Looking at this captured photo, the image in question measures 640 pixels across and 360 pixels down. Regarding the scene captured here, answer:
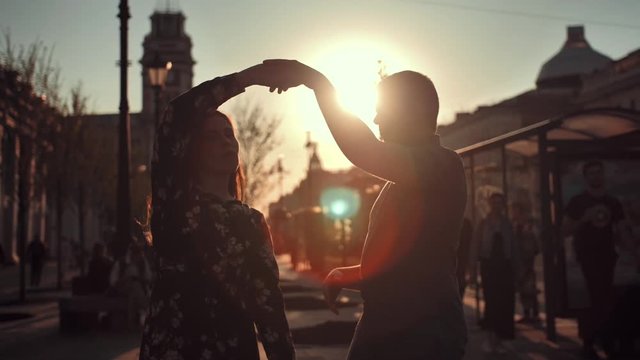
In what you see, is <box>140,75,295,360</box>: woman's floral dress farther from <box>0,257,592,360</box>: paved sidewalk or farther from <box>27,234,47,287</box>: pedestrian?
<box>27,234,47,287</box>: pedestrian

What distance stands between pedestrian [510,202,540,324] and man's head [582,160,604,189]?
14.4 ft

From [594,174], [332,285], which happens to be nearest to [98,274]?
[594,174]

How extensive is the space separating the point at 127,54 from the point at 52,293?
36.9ft

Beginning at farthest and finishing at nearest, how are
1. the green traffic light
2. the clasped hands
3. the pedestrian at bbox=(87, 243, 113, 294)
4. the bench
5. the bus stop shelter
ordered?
the green traffic light → the pedestrian at bbox=(87, 243, 113, 294) → the bench → the bus stop shelter → the clasped hands

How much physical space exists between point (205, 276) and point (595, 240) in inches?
328

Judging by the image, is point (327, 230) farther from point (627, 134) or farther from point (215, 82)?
point (215, 82)

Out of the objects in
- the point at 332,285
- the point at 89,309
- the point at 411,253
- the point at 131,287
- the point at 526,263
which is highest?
the point at 411,253

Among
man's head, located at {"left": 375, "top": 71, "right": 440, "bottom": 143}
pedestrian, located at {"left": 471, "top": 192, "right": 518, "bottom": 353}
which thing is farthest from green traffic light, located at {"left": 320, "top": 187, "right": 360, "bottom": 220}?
man's head, located at {"left": 375, "top": 71, "right": 440, "bottom": 143}

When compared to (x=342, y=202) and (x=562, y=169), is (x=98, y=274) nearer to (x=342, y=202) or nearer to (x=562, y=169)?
(x=562, y=169)

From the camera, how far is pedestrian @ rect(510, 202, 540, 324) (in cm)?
1595

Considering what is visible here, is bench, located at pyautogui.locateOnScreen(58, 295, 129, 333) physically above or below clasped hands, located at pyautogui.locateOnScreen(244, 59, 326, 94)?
below

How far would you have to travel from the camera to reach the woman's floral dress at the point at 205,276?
3678mm

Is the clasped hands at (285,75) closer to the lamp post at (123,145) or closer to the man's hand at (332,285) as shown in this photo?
the man's hand at (332,285)

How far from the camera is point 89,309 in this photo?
1552cm
